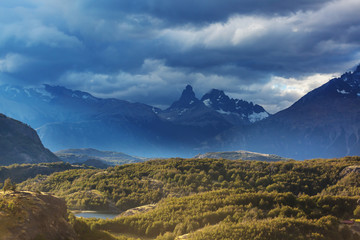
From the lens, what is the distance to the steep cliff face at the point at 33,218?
59.9ft

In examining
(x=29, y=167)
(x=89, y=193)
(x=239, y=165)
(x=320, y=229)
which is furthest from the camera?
(x=29, y=167)

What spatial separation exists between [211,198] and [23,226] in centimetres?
2564

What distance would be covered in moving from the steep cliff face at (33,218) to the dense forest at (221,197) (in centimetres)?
274

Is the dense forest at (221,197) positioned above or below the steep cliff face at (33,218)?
below

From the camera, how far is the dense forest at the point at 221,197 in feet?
89.6

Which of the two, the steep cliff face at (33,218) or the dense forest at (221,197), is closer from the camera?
the steep cliff face at (33,218)

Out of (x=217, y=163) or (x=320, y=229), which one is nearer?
(x=320, y=229)

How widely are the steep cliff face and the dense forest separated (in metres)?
2.74

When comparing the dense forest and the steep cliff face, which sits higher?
the steep cliff face

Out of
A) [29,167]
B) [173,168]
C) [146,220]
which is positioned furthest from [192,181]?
[29,167]

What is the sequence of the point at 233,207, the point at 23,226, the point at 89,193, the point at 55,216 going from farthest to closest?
the point at 89,193 → the point at 233,207 → the point at 55,216 → the point at 23,226

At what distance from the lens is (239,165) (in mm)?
84562

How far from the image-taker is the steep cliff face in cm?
1827

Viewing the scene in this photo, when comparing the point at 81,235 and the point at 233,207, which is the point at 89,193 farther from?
the point at 81,235
